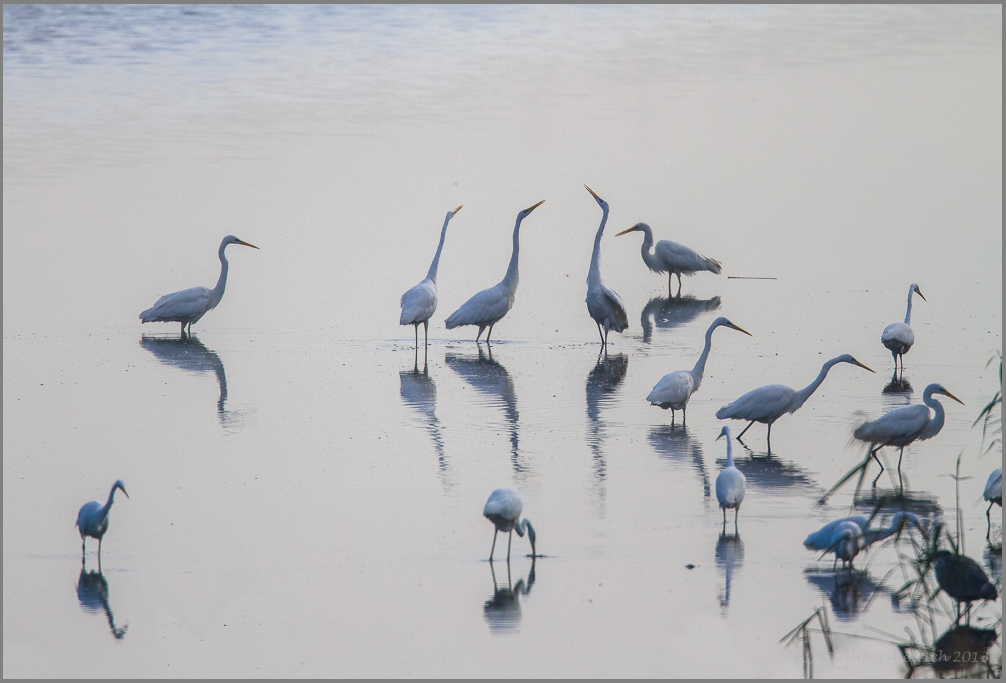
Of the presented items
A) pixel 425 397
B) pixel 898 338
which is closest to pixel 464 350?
pixel 425 397

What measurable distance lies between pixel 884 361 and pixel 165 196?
11814 millimetres

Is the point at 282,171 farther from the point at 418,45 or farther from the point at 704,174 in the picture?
the point at 418,45

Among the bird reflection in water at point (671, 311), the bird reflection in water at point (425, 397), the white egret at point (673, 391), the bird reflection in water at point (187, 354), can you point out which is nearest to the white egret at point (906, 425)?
the white egret at point (673, 391)

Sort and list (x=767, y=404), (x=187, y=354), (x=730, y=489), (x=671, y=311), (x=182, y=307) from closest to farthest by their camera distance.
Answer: (x=730, y=489)
(x=767, y=404)
(x=187, y=354)
(x=182, y=307)
(x=671, y=311)

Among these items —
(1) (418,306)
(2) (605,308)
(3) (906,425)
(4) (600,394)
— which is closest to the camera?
(3) (906,425)

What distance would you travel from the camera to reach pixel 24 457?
28.6 feet

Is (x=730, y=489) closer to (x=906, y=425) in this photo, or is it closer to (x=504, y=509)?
(x=504, y=509)

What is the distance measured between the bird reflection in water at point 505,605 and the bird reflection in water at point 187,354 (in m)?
4.65

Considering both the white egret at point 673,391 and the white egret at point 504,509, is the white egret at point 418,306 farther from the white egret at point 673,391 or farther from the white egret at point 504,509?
the white egret at point 504,509

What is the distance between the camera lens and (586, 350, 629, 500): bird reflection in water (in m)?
8.61

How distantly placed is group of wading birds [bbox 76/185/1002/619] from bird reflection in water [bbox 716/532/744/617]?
191mm

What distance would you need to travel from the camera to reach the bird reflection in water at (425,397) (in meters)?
8.90

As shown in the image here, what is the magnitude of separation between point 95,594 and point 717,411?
4.96m

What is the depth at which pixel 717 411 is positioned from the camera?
31.4ft
